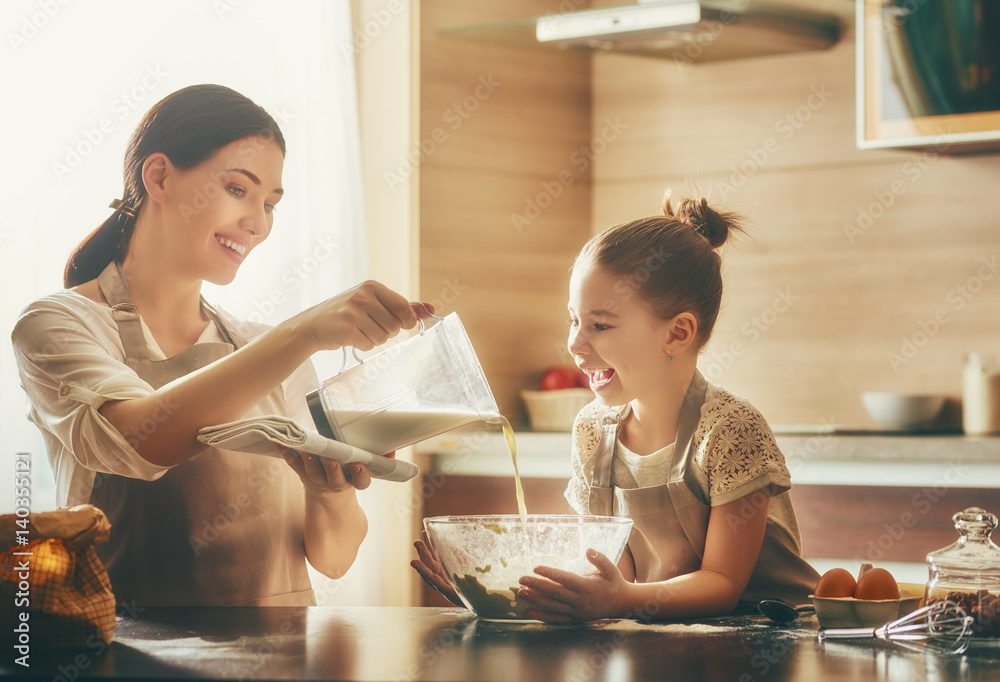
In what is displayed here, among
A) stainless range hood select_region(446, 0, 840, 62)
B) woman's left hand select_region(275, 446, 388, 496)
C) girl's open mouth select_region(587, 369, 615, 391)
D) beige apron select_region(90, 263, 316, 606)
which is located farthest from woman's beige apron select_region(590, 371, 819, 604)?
stainless range hood select_region(446, 0, 840, 62)

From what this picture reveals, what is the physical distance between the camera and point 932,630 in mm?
1048

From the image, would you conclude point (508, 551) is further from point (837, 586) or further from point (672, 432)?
point (672, 432)

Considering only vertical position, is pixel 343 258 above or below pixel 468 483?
above

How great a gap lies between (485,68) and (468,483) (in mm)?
1233

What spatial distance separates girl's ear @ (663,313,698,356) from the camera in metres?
1.57

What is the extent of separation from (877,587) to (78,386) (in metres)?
0.97

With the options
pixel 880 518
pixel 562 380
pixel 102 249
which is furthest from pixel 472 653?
pixel 562 380

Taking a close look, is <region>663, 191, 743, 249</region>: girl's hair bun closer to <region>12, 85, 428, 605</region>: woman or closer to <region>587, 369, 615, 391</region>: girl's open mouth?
<region>587, 369, 615, 391</region>: girl's open mouth

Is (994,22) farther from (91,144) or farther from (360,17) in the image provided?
(91,144)

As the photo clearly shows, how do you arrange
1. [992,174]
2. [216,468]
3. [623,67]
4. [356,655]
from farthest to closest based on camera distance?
[623,67] < [992,174] < [216,468] < [356,655]

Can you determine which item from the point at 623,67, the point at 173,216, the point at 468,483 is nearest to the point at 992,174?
the point at 623,67

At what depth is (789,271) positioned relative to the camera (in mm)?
3246

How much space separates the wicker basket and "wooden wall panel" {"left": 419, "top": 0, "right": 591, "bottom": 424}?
13 centimetres

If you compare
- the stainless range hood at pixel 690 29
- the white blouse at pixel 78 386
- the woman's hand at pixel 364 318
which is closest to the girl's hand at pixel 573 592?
the woman's hand at pixel 364 318
